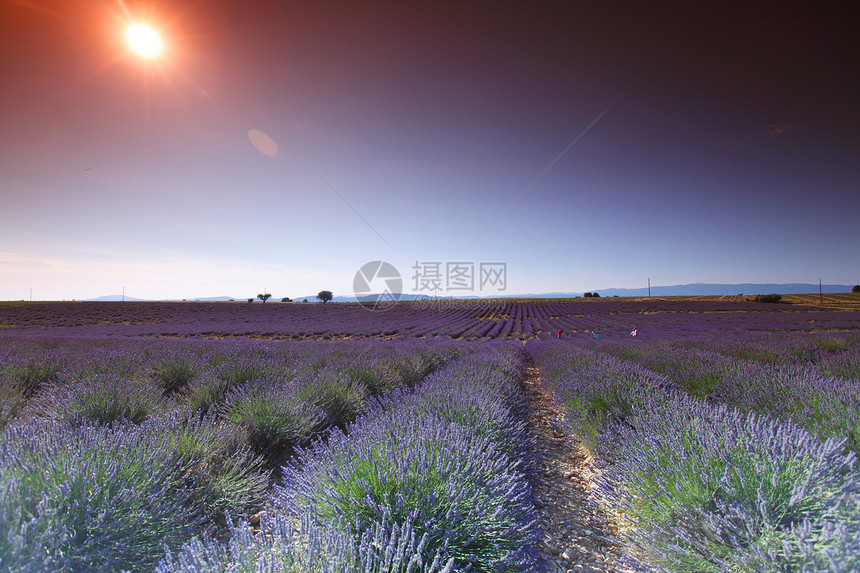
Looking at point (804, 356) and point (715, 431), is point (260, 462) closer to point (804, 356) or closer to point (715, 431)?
point (715, 431)

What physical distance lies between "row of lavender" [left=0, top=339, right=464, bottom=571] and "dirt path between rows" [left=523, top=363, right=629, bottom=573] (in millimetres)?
1990

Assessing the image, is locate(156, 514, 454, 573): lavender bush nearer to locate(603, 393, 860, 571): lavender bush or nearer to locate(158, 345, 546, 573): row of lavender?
locate(158, 345, 546, 573): row of lavender

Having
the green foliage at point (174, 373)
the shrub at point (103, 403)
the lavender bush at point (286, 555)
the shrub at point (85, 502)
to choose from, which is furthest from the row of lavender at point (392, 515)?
the green foliage at point (174, 373)

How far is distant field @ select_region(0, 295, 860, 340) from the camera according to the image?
1681cm

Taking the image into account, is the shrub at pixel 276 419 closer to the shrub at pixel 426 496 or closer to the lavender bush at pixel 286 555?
the shrub at pixel 426 496

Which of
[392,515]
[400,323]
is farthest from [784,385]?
[400,323]

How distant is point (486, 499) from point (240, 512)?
68.1 inches

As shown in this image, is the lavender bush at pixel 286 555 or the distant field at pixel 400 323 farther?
the distant field at pixel 400 323

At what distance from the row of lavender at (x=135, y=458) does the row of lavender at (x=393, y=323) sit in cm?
1326

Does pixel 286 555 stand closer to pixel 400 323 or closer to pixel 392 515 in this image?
pixel 392 515

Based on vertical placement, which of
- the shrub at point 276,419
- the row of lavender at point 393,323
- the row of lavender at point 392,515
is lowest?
the row of lavender at point 393,323

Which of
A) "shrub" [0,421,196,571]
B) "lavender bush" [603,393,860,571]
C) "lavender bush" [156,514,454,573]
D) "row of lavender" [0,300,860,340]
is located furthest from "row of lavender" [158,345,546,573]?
"row of lavender" [0,300,860,340]

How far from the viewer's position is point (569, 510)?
2.37m

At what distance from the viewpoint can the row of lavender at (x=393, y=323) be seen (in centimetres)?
1722
